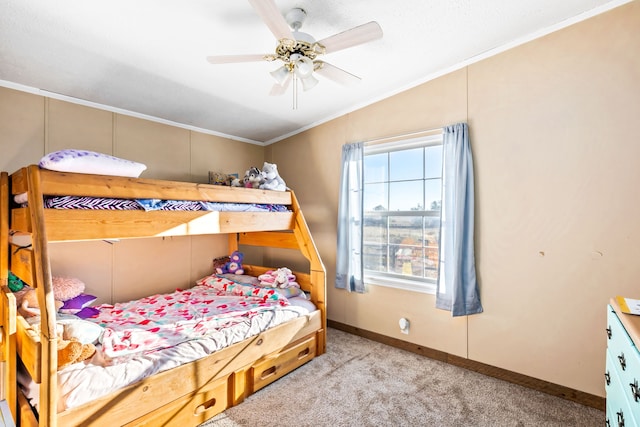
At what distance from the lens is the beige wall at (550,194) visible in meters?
2.05

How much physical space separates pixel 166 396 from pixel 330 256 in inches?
83.6

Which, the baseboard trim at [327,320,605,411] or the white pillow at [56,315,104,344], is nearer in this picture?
the white pillow at [56,315,104,344]

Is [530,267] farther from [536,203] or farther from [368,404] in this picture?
[368,404]

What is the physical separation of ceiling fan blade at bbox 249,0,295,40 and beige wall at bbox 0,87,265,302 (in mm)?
2070

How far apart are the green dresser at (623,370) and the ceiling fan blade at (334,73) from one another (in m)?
1.87

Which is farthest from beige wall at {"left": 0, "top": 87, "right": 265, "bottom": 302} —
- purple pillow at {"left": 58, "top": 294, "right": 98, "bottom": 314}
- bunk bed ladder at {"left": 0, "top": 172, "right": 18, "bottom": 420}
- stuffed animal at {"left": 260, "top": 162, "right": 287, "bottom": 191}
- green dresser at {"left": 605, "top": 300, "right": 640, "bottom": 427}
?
green dresser at {"left": 605, "top": 300, "right": 640, "bottom": 427}

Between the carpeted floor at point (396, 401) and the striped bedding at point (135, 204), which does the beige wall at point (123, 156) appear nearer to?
the striped bedding at point (135, 204)

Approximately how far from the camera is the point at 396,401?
2.15m

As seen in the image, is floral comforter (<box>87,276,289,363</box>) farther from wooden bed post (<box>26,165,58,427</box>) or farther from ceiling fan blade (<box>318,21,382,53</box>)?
ceiling fan blade (<box>318,21,382,53</box>)

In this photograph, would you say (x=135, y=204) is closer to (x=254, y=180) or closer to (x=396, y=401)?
(x=254, y=180)

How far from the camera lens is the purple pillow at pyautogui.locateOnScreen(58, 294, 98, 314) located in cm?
228

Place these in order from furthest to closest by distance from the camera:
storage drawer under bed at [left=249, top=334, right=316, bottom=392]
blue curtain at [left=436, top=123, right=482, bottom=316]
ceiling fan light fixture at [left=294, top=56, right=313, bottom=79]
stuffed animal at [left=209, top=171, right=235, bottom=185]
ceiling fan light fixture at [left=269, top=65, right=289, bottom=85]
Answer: stuffed animal at [left=209, top=171, right=235, bottom=185] < blue curtain at [left=436, top=123, right=482, bottom=316] < storage drawer under bed at [left=249, top=334, right=316, bottom=392] < ceiling fan light fixture at [left=269, top=65, right=289, bottom=85] < ceiling fan light fixture at [left=294, top=56, right=313, bottom=79]

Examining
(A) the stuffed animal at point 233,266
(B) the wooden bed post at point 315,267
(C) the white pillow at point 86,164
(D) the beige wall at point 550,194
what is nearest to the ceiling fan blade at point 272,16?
(C) the white pillow at point 86,164

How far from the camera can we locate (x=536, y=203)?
91.8 inches
